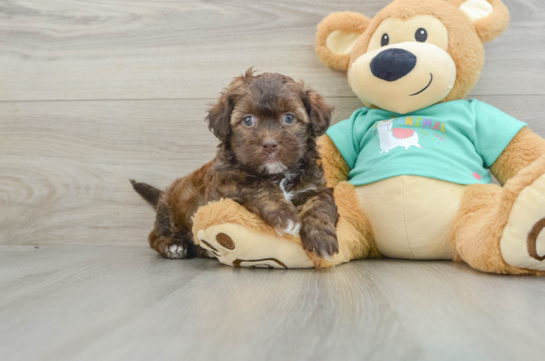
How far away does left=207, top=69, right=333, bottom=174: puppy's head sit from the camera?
1405 millimetres

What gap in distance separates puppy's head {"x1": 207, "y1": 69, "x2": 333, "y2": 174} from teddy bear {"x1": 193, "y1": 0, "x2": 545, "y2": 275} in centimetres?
21

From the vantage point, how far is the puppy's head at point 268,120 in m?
1.41

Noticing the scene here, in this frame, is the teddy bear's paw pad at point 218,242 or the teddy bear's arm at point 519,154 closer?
the teddy bear's paw pad at point 218,242

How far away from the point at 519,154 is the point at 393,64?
2.00 ft

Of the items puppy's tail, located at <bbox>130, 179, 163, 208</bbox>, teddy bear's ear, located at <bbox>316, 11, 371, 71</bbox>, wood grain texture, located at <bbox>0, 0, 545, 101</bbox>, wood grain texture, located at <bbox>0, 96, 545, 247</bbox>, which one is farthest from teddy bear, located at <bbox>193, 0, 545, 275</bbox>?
wood grain texture, located at <bbox>0, 96, 545, 247</bbox>

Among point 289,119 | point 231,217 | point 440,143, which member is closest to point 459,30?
point 440,143

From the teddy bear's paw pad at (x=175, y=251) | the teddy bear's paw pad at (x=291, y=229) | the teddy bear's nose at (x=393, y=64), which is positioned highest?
the teddy bear's nose at (x=393, y=64)

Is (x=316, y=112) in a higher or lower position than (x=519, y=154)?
higher

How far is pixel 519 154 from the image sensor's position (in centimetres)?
162

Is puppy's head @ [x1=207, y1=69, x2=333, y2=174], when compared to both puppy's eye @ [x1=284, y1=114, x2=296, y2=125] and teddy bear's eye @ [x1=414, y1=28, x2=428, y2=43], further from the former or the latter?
teddy bear's eye @ [x1=414, y1=28, x2=428, y2=43]

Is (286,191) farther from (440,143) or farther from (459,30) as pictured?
(459,30)

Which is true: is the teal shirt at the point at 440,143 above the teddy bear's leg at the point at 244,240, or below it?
above

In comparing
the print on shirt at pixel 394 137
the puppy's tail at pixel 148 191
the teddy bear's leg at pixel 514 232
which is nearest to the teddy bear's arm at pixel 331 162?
the print on shirt at pixel 394 137

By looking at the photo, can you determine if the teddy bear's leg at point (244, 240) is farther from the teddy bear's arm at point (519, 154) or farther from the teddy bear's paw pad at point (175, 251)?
the teddy bear's arm at point (519, 154)
